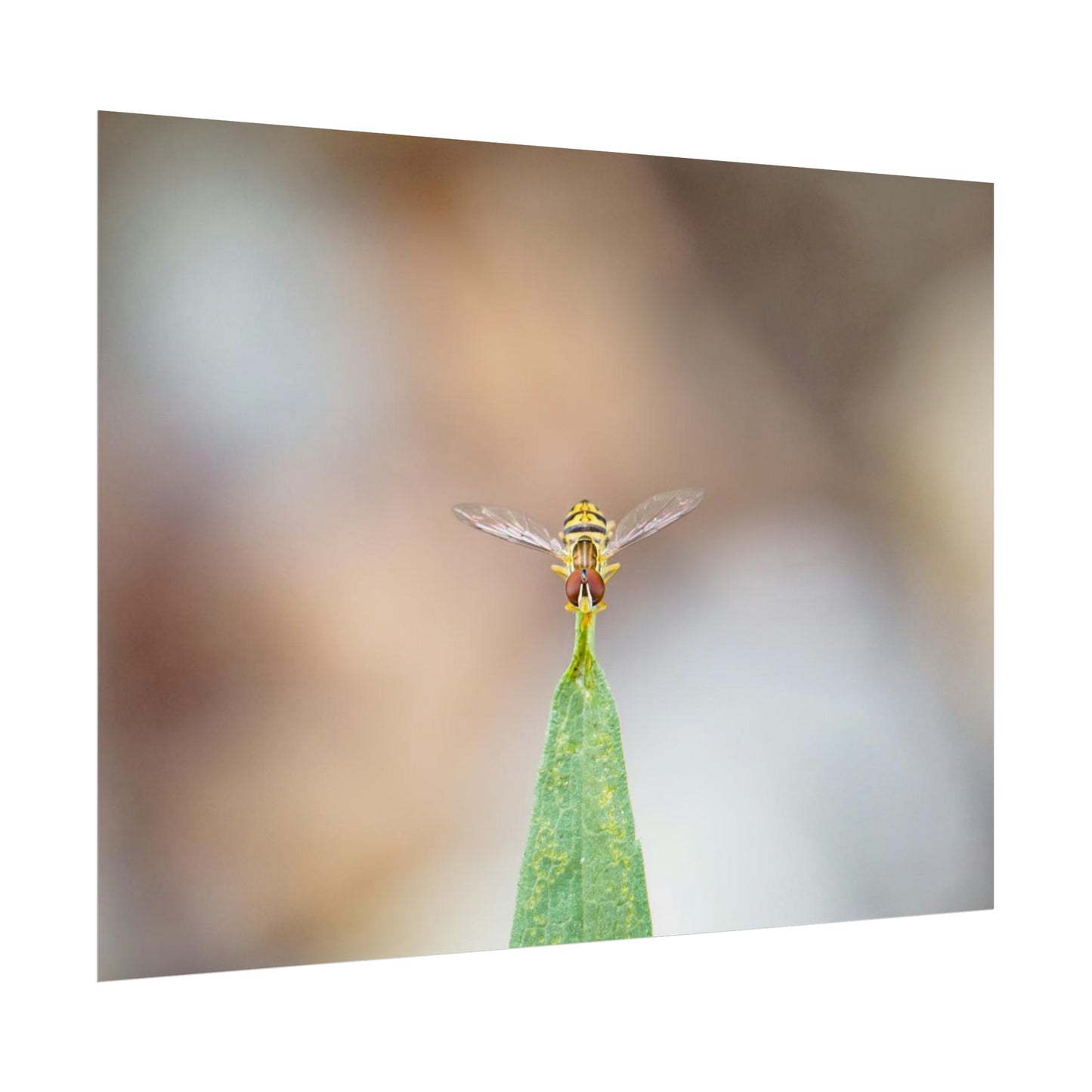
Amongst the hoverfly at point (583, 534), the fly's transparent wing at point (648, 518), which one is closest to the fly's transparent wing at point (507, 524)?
the hoverfly at point (583, 534)

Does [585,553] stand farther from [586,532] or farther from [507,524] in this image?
[507,524]

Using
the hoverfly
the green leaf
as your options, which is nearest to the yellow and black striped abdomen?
the hoverfly

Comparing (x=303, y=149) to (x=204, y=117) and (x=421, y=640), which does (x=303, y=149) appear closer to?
(x=204, y=117)

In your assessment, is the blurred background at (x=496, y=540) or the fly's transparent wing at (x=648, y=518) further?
the fly's transparent wing at (x=648, y=518)

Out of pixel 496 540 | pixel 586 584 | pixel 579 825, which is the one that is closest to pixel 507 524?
pixel 496 540

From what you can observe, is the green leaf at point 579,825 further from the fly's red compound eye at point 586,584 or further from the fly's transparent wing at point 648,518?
the fly's transparent wing at point 648,518
